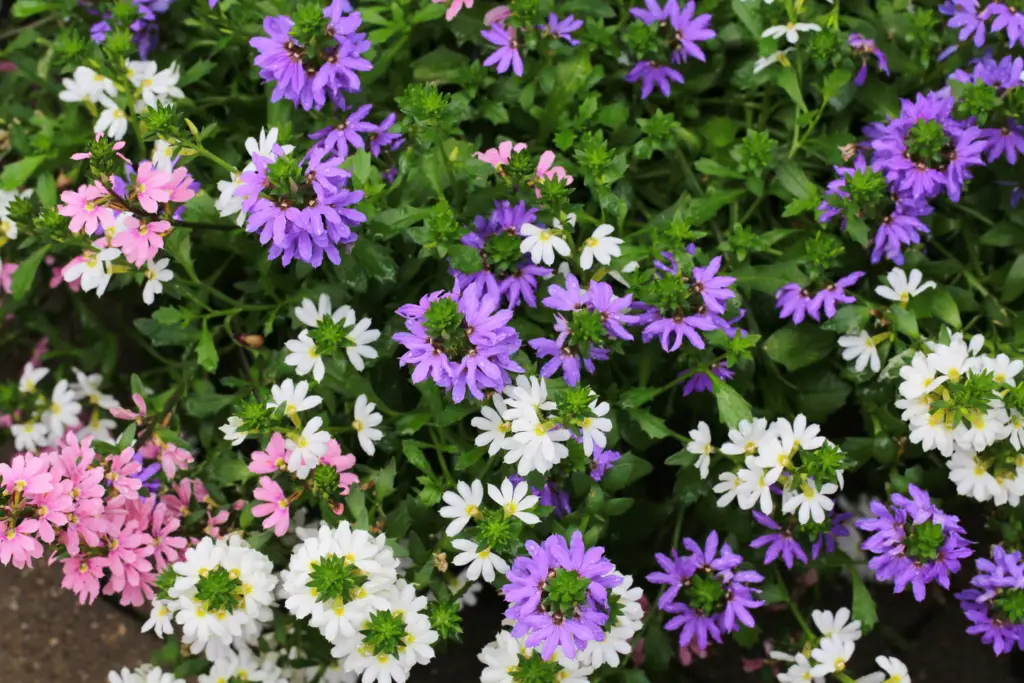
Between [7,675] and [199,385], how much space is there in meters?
1.19

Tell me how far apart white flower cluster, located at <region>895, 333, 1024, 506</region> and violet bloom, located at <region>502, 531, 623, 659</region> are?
697 mm

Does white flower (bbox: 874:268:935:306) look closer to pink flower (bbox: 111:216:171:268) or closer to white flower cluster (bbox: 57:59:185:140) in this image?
pink flower (bbox: 111:216:171:268)

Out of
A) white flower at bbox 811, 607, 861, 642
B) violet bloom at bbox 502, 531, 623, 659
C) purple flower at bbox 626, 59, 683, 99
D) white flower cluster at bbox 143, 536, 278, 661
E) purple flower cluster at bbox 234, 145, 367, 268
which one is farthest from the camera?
purple flower at bbox 626, 59, 683, 99

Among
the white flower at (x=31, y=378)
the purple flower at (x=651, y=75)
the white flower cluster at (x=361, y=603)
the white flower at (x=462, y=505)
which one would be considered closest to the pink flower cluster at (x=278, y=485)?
the white flower cluster at (x=361, y=603)

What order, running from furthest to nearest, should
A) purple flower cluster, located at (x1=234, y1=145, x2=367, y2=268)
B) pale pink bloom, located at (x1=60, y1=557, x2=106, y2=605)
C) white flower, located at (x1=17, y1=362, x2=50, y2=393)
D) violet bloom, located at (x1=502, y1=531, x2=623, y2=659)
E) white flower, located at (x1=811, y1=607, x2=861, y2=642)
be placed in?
white flower, located at (x1=17, y1=362, x2=50, y2=393), white flower, located at (x1=811, y1=607, x2=861, y2=642), pale pink bloom, located at (x1=60, y1=557, x2=106, y2=605), purple flower cluster, located at (x1=234, y1=145, x2=367, y2=268), violet bloom, located at (x1=502, y1=531, x2=623, y2=659)

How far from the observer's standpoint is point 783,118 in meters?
2.26

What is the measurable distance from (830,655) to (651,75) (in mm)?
1361

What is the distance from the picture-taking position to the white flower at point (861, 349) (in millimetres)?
2010

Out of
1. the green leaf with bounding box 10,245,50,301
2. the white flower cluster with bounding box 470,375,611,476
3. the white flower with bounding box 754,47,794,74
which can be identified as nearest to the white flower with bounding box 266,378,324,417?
the white flower cluster with bounding box 470,375,611,476

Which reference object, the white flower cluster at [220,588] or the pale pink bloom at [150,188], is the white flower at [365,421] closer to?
the white flower cluster at [220,588]

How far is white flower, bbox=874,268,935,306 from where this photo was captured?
2002 mm

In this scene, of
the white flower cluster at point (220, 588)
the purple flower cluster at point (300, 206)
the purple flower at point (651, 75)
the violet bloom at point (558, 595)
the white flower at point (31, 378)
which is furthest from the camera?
the white flower at point (31, 378)

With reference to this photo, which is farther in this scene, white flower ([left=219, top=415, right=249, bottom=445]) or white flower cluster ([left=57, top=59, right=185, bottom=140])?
white flower cluster ([left=57, top=59, right=185, bottom=140])

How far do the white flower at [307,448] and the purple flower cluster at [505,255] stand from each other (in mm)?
419
